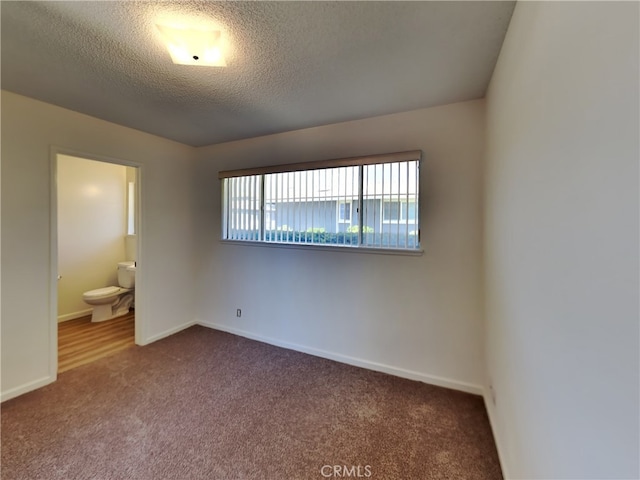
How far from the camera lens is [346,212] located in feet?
8.73

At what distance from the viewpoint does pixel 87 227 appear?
3.98m

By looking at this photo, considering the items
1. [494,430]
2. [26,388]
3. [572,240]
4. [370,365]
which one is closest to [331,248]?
[370,365]

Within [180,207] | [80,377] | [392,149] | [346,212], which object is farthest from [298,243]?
[80,377]

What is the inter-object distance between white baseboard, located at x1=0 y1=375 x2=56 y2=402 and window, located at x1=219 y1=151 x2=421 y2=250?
2028 millimetres

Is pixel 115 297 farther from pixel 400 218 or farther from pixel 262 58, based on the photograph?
pixel 400 218

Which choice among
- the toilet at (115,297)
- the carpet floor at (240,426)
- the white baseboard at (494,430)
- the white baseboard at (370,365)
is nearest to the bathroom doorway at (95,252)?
the toilet at (115,297)

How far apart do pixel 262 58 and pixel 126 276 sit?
3.93 metres

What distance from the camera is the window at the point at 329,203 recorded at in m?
2.41

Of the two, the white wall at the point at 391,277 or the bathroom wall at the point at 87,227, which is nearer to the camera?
the white wall at the point at 391,277

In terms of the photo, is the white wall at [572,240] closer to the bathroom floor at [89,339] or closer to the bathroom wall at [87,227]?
the bathroom floor at [89,339]

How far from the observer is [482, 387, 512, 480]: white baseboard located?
146cm

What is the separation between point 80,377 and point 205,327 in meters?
1.30

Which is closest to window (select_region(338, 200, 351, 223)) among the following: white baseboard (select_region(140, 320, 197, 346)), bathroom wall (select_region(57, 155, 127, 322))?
white baseboard (select_region(140, 320, 197, 346))

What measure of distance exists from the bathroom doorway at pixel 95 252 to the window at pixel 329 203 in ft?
5.19
